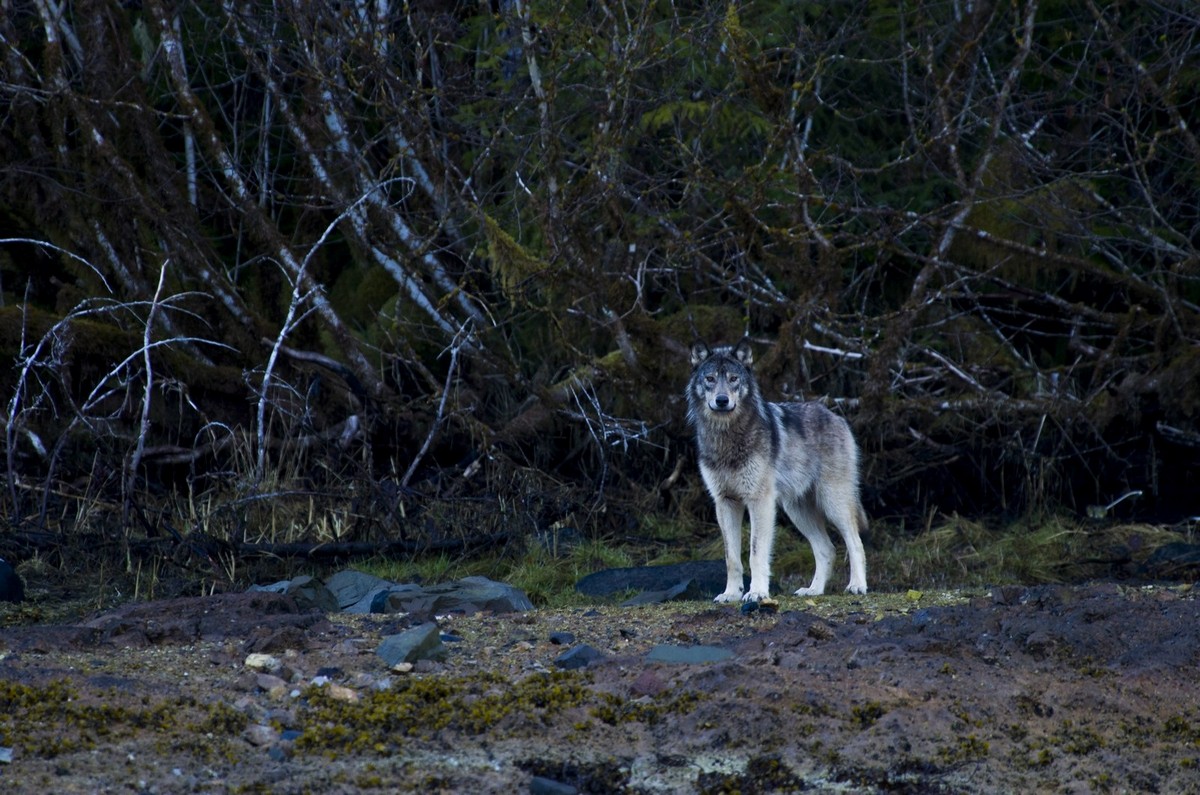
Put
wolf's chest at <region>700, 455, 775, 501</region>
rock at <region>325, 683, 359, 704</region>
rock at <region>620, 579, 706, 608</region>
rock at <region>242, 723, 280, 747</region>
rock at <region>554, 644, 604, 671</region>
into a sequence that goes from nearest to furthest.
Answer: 1. rock at <region>242, 723, 280, 747</region>
2. rock at <region>325, 683, 359, 704</region>
3. rock at <region>554, 644, 604, 671</region>
4. rock at <region>620, 579, 706, 608</region>
5. wolf's chest at <region>700, 455, 775, 501</region>

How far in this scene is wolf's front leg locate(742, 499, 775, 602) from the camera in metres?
8.75

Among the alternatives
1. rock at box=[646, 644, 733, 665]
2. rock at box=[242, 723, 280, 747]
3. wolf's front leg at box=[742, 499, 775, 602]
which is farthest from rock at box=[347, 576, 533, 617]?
rock at box=[242, 723, 280, 747]

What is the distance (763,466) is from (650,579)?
1190 mm

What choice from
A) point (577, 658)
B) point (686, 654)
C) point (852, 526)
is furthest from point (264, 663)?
point (852, 526)

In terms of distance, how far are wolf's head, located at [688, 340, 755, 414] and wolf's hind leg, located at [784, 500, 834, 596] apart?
1.05 meters

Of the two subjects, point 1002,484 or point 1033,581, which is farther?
point 1002,484

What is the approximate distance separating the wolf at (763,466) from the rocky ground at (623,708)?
87.8 inches

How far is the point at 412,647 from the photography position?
19.5 feet

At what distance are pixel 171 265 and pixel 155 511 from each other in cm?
366

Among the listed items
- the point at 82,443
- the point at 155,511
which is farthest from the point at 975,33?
the point at 82,443

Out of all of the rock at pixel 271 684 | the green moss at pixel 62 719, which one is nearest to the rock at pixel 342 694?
the rock at pixel 271 684

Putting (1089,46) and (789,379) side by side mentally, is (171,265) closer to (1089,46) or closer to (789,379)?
(789,379)

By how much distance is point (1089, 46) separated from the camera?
12172 mm

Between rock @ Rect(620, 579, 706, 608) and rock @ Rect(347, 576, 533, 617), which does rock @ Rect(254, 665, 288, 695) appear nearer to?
rock @ Rect(347, 576, 533, 617)
